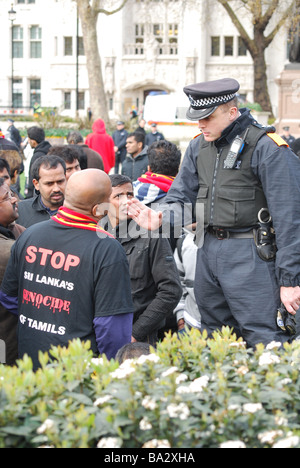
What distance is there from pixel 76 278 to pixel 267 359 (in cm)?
127

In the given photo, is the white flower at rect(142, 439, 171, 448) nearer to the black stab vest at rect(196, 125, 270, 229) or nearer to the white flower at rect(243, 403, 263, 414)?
the white flower at rect(243, 403, 263, 414)

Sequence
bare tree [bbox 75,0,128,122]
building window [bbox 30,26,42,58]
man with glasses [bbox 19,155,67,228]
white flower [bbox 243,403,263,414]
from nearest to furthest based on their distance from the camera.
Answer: white flower [bbox 243,403,263,414], man with glasses [bbox 19,155,67,228], bare tree [bbox 75,0,128,122], building window [bbox 30,26,42,58]

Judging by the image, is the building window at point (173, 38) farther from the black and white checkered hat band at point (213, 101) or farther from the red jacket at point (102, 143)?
the black and white checkered hat band at point (213, 101)

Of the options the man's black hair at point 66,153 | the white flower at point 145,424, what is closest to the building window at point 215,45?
the man's black hair at point 66,153

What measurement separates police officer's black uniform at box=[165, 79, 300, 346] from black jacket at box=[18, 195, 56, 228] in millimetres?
1716

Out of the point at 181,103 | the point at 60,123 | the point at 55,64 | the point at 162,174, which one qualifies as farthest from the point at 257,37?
the point at 162,174

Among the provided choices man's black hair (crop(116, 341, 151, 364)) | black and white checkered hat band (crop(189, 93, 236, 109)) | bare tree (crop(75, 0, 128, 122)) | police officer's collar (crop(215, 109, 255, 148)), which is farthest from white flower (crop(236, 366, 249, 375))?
bare tree (crop(75, 0, 128, 122))

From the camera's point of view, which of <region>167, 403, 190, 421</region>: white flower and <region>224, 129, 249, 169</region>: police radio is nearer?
<region>167, 403, 190, 421</region>: white flower

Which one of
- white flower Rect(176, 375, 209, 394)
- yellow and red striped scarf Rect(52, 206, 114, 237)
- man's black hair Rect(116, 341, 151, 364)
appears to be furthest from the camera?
yellow and red striped scarf Rect(52, 206, 114, 237)

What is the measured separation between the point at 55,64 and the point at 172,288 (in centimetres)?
5725

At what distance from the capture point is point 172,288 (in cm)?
500

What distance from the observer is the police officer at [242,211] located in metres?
4.49

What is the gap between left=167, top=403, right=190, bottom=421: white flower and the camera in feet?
7.77

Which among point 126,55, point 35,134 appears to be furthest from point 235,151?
point 126,55
